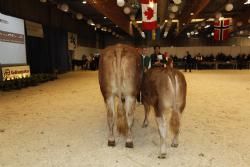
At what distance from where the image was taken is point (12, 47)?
1116 cm

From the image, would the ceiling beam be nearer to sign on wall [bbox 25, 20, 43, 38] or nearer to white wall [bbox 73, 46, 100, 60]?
sign on wall [bbox 25, 20, 43, 38]

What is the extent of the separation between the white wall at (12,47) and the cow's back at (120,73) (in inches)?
→ 317

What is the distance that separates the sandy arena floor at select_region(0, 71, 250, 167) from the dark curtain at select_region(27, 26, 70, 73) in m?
7.37

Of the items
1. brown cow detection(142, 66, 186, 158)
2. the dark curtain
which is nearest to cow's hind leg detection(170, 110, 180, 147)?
brown cow detection(142, 66, 186, 158)

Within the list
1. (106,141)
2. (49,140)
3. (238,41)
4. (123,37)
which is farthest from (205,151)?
(238,41)

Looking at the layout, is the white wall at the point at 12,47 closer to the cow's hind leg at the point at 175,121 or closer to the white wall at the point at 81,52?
the cow's hind leg at the point at 175,121

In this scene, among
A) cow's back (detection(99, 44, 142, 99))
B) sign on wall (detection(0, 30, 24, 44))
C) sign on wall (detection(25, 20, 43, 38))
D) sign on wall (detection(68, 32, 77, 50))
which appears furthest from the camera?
sign on wall (detection(68, 32, 77, 50))

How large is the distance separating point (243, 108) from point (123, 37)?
98.2 feet

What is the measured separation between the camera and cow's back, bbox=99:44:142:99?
139 inches

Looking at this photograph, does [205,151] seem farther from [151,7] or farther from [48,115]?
[151,7]

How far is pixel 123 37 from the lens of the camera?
35.2 metres

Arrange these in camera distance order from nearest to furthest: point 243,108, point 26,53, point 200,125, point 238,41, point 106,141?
point 106,141 < point 200,125 < point 243,108 < point 26,53 < point 238,41

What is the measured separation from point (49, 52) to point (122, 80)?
13.2 m

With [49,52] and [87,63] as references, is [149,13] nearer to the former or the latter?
[49,52]
